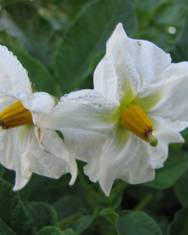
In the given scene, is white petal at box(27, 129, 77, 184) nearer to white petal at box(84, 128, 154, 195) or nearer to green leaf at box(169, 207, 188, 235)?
white petal at box(84, 128, 154, 195)

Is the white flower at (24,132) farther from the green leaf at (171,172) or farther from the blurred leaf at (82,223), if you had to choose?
the green leaf at (171,172)

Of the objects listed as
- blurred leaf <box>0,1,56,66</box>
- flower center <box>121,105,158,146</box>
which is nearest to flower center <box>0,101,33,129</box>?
flower center <box>121,105,158,146</box>

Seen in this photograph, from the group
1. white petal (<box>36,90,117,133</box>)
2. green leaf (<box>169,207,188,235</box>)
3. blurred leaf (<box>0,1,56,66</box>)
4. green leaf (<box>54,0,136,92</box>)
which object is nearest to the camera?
white petal (<box>36,90,117,133</box>)

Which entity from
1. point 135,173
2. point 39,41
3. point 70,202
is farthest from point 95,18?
point 135,173

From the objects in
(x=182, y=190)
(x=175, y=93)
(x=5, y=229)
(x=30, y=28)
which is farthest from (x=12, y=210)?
(x=30, y=28)

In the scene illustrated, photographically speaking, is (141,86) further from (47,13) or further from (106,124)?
(47,13)

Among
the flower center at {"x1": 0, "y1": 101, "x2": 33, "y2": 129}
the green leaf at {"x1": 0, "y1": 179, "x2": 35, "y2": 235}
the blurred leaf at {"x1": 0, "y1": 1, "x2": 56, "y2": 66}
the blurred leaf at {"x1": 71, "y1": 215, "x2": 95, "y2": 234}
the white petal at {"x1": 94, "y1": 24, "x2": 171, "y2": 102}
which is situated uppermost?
the white petal at {"x1": 94, "y1": 24, "x2": 171, "y2": 102}

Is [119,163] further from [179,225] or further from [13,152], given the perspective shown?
[179,225]

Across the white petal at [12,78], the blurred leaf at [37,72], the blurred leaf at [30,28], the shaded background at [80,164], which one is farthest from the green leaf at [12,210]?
the blurred leaf at [30,28]
